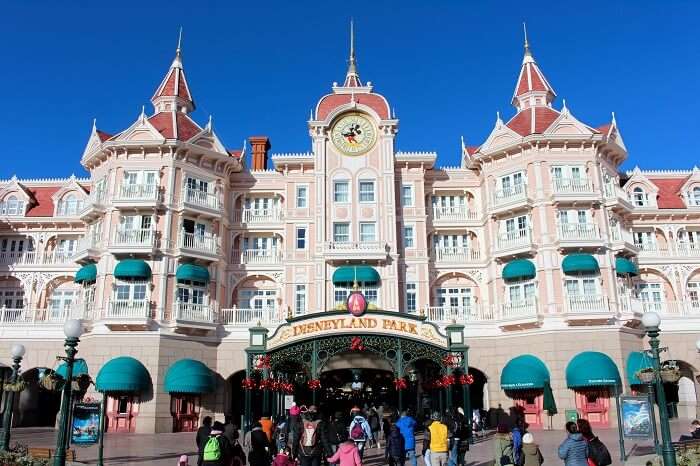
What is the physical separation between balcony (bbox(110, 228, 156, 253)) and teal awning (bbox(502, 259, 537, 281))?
774 inches

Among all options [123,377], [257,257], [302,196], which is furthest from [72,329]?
[302,196]

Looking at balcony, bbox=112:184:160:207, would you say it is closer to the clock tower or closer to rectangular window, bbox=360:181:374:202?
the clock tower

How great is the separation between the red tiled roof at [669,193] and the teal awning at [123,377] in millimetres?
32843

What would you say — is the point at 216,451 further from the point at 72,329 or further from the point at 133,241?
the point at 133,241

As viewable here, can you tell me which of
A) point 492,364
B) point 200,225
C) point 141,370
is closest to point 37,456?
point 141,370

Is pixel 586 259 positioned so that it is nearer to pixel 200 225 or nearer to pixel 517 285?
pixel 517 285

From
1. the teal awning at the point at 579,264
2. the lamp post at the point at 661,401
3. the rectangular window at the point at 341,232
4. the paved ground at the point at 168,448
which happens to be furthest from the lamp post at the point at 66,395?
the teal awning at the point at 579,264

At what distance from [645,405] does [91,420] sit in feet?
49.5

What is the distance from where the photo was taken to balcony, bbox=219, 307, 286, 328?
34781 millimetres

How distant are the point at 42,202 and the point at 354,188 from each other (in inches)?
830

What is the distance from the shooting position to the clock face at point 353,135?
1483 inches

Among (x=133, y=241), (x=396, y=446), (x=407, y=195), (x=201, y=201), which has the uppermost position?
(x=407, y=195)

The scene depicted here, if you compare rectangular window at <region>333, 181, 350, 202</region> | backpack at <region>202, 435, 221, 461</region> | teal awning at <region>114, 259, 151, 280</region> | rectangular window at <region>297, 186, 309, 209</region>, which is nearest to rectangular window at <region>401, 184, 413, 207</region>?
rectangular window at <region>333, 181, 350, 202</region>

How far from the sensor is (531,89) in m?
39.7
